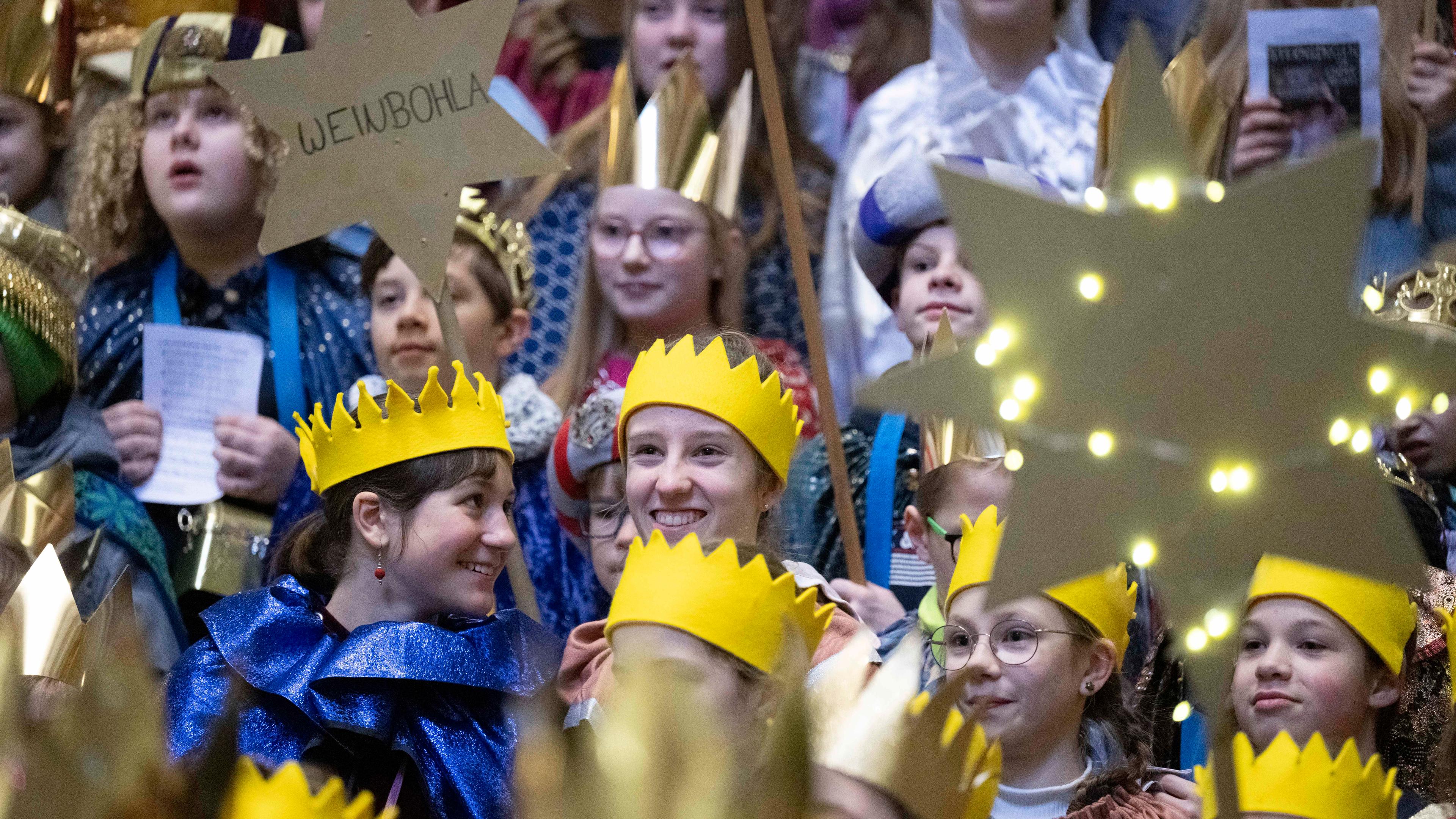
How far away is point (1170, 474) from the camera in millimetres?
1644

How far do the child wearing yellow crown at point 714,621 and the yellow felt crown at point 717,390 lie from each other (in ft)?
1.64

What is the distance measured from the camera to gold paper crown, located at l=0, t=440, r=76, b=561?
9.86 ft

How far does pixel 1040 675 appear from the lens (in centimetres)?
263

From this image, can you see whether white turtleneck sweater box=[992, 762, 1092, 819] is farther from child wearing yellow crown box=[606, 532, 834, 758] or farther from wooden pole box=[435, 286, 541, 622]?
wooden pole box=[435, 286, 541, 622]

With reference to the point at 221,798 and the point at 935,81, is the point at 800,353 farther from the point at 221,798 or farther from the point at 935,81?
the point at 221,798

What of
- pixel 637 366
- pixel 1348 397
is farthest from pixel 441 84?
pixel 1348 397

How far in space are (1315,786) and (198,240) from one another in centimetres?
302

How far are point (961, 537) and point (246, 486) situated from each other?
1.68 metres

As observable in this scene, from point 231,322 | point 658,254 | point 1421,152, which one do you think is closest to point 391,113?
point 658,254

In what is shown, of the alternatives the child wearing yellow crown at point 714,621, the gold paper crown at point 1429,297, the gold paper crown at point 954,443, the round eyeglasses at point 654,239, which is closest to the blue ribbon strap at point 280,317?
the round eyeglasses at point 654,239

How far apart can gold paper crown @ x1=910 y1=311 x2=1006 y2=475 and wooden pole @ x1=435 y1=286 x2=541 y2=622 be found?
2.63 feet

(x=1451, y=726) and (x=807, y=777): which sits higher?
(x=1451, y=726)

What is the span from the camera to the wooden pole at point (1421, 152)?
12.0 feet

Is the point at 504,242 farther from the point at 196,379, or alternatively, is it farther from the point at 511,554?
the point at 511,554
